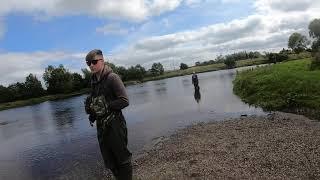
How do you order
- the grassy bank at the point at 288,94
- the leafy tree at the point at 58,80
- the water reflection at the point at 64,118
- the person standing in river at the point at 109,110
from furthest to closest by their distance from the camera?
the leafy tree at the point at 58,80, the water reflection at the point at 64,118, the grassy bank at the point at 288,94, the person standing in river at the point at 109,110

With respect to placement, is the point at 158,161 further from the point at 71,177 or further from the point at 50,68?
the point at 50,68

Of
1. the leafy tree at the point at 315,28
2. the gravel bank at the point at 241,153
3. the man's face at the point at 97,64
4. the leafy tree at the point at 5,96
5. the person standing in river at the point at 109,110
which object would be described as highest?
the leafy tree at the point at 315,28

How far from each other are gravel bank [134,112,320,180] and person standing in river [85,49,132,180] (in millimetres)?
3614

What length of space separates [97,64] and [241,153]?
703 cm

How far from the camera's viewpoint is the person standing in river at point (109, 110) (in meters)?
7.77

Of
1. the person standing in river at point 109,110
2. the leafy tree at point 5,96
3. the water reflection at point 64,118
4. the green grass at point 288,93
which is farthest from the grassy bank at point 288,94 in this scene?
the leafy tree at point 5,96

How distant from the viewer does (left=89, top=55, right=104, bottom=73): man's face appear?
779 cm

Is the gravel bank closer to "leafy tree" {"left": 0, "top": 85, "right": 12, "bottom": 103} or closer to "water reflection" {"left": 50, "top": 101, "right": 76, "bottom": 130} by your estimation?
"water reflection" {"left": 50, "top": 101, "right": 76, "bottom": 130}

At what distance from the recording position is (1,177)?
18.8 metres

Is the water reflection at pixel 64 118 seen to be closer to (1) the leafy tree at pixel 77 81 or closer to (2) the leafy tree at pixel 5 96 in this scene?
(1) the leafy tree at pixel 77 81

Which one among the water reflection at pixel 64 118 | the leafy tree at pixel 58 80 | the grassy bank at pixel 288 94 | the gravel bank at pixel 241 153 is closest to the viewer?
the gravel bank at pixel 241 153

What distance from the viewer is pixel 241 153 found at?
13.1 m

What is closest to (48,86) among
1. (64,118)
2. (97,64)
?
(64,118)

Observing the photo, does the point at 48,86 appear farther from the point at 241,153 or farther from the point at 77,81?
the point at 241,153
